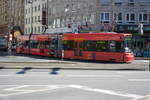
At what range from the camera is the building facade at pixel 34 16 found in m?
71.6

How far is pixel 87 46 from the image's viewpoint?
32.2 m

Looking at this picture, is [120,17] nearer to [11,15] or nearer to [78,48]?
[78,48]

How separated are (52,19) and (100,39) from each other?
33.9m

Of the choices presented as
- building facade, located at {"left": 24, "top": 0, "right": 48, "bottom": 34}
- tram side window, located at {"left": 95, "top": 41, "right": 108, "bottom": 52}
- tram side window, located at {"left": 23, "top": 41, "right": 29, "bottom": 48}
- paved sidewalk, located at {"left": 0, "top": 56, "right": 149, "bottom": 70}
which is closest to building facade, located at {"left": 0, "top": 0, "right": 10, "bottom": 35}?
building facade, located at {"left": 24, "top": 0, "right": 48, "bottom": 34}

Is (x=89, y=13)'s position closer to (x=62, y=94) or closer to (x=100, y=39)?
(x=100, y=39)

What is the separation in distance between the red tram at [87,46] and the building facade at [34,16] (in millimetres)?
30532

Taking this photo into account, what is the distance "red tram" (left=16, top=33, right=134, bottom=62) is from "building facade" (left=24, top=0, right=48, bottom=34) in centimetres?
3053

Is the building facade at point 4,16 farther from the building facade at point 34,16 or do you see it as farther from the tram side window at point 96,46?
the tram side window at point 96,46

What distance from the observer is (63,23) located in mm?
58844

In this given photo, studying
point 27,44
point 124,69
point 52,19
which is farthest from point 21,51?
point 124,69

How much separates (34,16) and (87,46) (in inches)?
1868

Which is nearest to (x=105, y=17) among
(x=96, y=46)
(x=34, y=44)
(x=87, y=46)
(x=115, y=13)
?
(x=115, y=13)

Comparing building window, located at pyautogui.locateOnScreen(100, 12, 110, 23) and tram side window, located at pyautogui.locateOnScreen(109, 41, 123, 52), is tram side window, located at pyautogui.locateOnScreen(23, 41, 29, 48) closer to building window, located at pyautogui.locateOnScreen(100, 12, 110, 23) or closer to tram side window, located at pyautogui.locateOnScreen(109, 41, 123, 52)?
building window, located at pyautogui.locateOnScreen(100, 12, 110, 23)

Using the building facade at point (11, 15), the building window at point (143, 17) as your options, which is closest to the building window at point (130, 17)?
the building window at point (143, 17)
